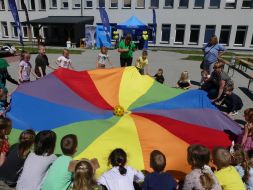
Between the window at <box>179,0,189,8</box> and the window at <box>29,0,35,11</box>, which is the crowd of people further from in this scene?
the window at <box>29,0,35,11</box>

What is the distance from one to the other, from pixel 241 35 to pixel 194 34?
4.12 m

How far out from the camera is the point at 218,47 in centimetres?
870

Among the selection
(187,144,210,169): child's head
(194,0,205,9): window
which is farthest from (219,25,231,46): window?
(187,144,210,169): child's head

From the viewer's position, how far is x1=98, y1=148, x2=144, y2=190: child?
2938 mm

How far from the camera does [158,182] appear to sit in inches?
114

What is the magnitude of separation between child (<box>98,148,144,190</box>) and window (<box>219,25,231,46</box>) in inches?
928

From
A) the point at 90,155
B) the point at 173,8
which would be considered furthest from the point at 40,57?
the point at 173,8

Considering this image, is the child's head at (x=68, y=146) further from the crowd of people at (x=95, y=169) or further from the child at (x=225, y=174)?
the child at (x=225, y=174)

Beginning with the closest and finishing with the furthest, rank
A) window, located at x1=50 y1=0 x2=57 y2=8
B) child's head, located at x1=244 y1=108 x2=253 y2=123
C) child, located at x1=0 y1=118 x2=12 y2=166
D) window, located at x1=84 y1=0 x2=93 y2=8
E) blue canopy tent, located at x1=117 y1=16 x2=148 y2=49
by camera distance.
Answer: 1. child, located at x1=0 y1=118 x2=12 y2=166
2. child's head, located at x1=244 y1=108 x2=253 y2=123
3. blue canopy tent, located at x1=117 y1=16 x2=148 y2=49
4. window, located at x1=84 y1=0 x2=93 y2=8
5. window, located at x1=50 y1=0 x2=57 y2=8

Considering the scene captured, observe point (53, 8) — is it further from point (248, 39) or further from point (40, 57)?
point (40, 57)

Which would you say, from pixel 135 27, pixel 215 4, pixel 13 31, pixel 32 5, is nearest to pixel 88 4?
pixel 32 5

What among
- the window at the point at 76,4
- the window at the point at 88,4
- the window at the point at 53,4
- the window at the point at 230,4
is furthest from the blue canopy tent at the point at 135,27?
the window at the point at 53,4

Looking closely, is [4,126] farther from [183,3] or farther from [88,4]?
[88,4]

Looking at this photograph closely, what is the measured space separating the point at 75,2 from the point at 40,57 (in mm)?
21712
